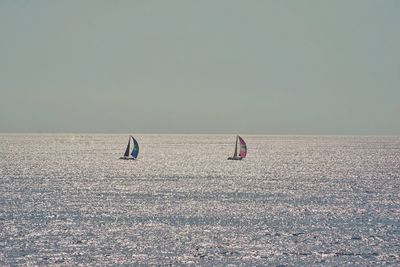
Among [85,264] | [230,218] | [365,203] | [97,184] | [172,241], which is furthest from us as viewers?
[97,184]

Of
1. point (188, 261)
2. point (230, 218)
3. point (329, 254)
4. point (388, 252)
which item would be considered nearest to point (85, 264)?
point (188, 261)

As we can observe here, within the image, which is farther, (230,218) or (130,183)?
(130,183)

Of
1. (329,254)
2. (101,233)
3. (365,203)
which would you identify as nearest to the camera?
(329,254)

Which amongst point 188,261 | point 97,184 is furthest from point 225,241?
point 97,184

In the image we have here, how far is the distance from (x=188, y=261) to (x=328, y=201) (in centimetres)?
5006

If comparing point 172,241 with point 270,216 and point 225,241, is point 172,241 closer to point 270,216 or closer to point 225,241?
point 225,241

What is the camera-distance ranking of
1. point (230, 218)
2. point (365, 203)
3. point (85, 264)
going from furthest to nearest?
point (365, 203)
point (230, 218)
point (85, 264)

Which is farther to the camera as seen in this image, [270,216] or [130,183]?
[130,183]

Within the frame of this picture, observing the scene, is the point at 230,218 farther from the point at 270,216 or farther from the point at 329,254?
the point at 329,254

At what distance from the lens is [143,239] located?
5966 centimetres

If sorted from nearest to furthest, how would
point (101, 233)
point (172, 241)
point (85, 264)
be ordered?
point (85, 264) < point (172, 241) < point (101, 233)

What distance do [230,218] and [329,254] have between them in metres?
22.1

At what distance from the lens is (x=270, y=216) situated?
77.2 metres

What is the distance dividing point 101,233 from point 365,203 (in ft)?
144
